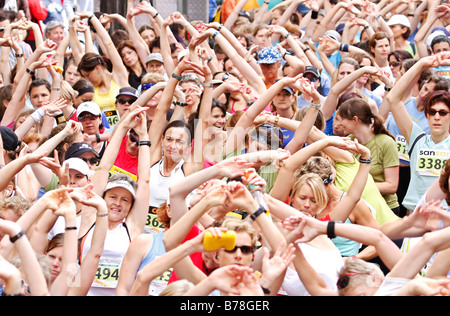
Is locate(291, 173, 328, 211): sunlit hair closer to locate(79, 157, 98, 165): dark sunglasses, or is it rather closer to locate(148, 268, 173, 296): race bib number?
locate(148, 268, 173, 296): race bib number

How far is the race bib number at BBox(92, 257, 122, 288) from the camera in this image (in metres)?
4.14

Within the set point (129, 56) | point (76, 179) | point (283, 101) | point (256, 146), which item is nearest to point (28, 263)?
point (76, 179)

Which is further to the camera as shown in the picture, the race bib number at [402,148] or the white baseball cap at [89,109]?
the race bib number at [402,148]

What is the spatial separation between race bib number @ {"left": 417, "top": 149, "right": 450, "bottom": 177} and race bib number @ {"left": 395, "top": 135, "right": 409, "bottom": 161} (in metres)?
0.93

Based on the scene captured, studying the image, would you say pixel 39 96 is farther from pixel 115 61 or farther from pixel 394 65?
pixel 394 65

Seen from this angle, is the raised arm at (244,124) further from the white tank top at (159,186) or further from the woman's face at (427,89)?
the woman's face at (427,89)

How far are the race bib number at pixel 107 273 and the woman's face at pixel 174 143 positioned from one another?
3.54 ft

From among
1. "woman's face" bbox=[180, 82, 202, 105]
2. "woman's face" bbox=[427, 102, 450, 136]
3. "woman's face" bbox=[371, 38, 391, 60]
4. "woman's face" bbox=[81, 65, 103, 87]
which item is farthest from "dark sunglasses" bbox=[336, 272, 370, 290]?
"woman's face" bbox=[371, 38, 391, 60]

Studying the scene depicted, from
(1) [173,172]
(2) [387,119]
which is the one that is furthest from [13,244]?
(2) [387,119]

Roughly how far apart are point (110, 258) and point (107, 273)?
0.11 meters

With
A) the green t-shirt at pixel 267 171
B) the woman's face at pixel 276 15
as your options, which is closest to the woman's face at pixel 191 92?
the green t-shirt at pixel 267 171

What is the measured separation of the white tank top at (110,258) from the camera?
4137mm

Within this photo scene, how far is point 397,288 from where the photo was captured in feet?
10.8

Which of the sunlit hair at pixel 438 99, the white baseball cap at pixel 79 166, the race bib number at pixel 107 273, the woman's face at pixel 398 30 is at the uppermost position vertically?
the sunlit hair at pixel 438 99
